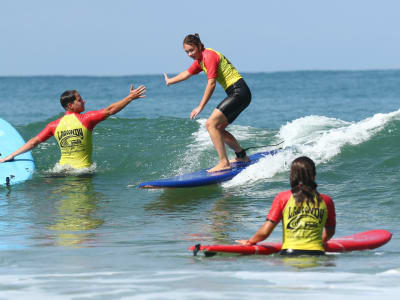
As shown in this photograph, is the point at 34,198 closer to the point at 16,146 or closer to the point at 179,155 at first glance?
the point at 16,146

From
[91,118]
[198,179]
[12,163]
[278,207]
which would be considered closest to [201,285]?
[278,207]

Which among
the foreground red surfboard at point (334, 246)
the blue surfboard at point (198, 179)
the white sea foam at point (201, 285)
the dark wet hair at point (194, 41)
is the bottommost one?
the white sea foam at point (201, 285)

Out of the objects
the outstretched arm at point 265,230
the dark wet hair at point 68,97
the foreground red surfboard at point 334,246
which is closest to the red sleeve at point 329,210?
the foreground red surfboard at point 334,246

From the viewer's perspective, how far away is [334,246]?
5754mm

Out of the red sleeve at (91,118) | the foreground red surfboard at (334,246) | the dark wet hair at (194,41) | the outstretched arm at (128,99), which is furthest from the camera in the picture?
the red sleeve at (91,118)

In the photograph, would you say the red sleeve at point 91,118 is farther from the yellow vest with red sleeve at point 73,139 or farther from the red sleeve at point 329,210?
the red sleeve at point 329,210

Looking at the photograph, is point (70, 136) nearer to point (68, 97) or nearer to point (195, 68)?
point (68, 97)

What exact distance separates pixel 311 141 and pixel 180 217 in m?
5.58

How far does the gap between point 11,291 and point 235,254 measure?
6.07 feet

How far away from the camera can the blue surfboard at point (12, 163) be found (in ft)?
34.8

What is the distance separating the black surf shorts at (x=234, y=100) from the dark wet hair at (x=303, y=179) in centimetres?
411

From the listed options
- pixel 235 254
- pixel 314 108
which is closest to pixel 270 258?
pixel 235 254

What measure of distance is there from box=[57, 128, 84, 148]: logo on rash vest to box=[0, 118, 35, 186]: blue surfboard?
948 mm

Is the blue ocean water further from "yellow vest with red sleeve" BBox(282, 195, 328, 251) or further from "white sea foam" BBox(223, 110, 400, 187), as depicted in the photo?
"yellow vest with red sleeve" BBox(282, 195, 328, 251)
